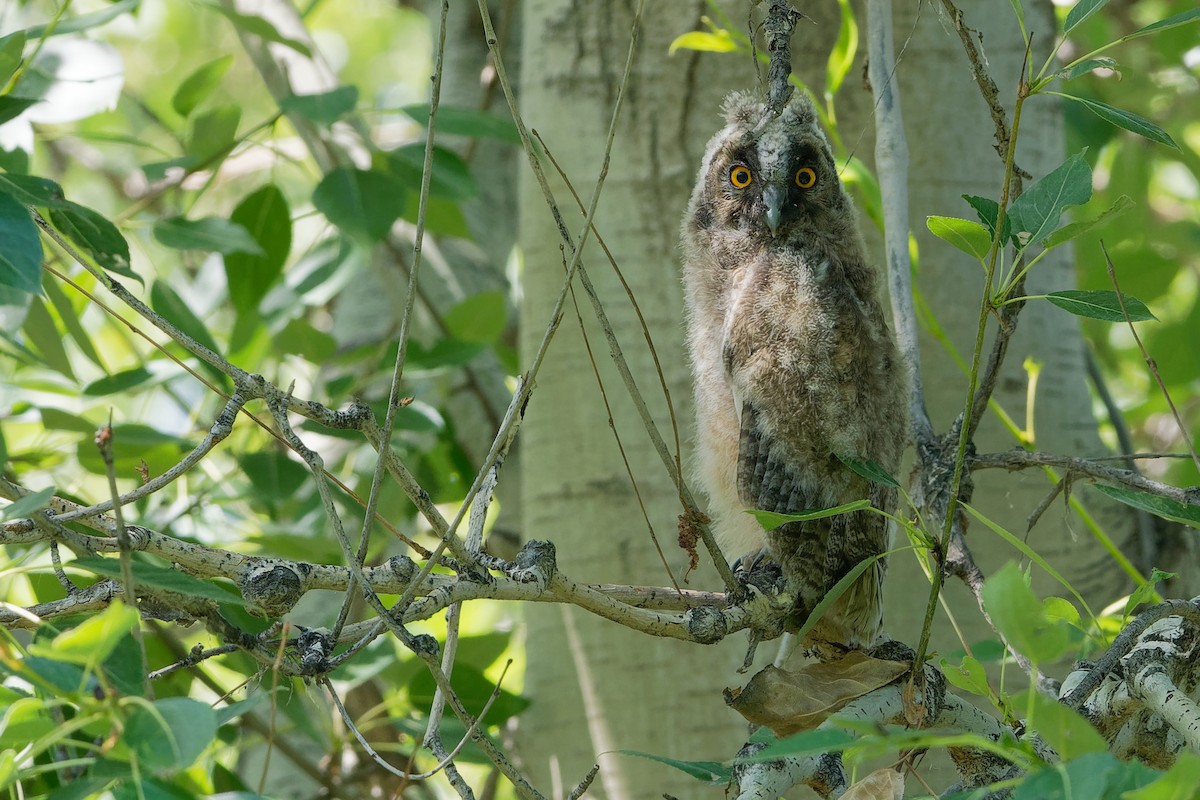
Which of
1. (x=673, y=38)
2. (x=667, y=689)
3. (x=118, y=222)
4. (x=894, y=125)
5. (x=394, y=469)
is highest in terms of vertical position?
(x=673, y=38)

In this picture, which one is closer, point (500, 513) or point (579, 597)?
point (579, 597)

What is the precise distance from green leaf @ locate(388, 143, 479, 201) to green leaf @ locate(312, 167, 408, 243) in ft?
0.38

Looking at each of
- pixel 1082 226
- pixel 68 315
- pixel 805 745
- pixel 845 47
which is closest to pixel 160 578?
pixel 805 745

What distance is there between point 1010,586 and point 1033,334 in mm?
1645

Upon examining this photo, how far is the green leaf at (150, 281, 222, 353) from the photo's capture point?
1.92 metres

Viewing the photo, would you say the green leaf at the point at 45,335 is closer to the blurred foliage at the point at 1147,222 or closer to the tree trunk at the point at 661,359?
the tree trunk at the point at 661,359

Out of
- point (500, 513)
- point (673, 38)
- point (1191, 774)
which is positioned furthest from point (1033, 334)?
point (1191, 774)

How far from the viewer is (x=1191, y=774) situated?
69 centimetres

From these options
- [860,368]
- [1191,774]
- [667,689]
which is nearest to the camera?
[1191,774]

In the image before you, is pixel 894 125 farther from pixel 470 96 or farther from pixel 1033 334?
pixel 470 96

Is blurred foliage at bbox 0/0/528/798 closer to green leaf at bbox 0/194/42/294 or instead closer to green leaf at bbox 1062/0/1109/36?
green leaf at bbox 0/194/42/294

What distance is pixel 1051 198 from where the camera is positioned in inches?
45.9

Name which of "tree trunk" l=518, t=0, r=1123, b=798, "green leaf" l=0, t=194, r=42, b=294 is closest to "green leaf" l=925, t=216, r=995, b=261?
"green leaf" l=0, t=194, r=42, b=294

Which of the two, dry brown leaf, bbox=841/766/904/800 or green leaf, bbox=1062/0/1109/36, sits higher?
green leaf, bbox=1062/0/1109/36
